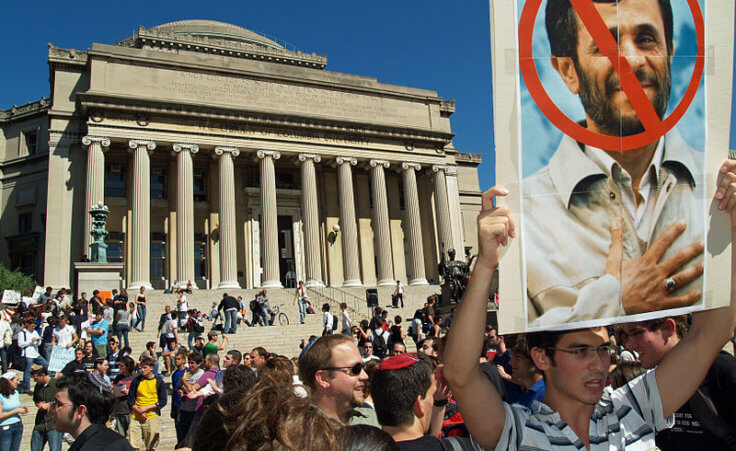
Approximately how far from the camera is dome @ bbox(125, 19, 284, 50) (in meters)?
49.4

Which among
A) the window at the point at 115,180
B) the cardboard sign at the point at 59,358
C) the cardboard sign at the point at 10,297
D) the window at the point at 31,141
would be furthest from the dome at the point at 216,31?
the cardboard sign at the point at 59,358

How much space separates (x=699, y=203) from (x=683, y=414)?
163 centimetres

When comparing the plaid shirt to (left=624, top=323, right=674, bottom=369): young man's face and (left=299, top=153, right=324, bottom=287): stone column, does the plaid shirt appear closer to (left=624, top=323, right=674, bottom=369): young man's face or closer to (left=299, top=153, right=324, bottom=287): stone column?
(left=624, top=323, right=674, bottom=369): young man's face

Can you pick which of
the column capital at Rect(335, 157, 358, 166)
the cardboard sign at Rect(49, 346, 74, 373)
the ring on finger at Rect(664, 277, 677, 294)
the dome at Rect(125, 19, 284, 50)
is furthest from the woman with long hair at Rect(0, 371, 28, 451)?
the dome at Rect(125, 19, 284, 50)

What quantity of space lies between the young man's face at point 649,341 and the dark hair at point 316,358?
2020 mm

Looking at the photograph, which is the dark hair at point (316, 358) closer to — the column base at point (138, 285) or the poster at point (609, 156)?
the poster at point (609, 156)

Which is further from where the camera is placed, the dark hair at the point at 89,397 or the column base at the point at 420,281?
the column base at the point at 420,281

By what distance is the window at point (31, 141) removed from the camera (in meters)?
42.5

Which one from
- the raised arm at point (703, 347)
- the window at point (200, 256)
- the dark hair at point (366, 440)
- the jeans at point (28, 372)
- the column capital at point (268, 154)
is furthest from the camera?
the window at point (200, 256)

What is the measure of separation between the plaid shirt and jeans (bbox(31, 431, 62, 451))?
7946mm

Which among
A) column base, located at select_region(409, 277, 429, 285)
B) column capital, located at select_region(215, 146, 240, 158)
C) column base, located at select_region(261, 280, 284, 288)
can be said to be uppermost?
column capital, located at select_region(215, 146, 240, 158)

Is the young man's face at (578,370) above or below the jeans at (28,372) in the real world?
above

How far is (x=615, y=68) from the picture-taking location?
3055 millimetres

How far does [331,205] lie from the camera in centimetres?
3953
